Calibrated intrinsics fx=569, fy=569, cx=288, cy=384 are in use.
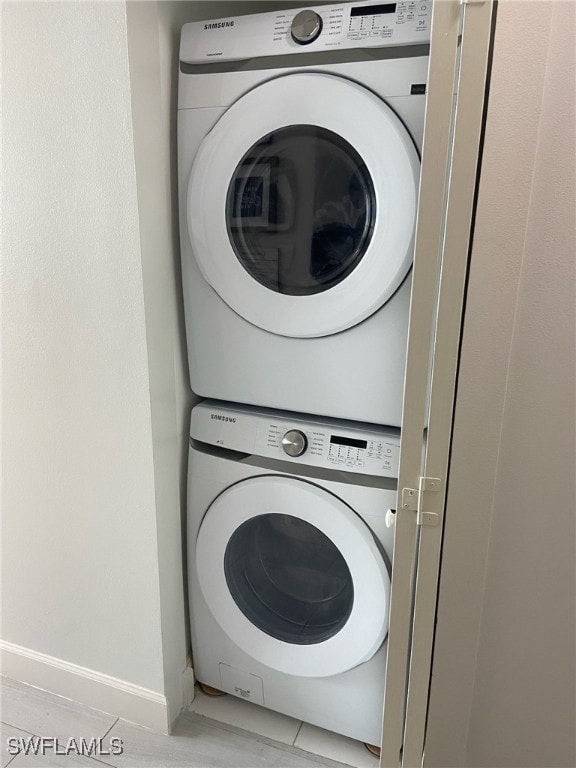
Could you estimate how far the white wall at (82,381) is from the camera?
1184 millimetres

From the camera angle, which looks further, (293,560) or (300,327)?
(293,560)

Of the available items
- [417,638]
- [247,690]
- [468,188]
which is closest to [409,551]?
[417,638]

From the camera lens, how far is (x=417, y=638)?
1044 millimetres

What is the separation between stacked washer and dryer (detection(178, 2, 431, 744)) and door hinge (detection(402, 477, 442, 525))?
0.80 feet

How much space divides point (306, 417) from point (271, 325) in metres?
0.25

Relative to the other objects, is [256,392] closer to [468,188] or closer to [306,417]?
[306,417]

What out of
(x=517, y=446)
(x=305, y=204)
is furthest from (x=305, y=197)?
(x=517, y=446)

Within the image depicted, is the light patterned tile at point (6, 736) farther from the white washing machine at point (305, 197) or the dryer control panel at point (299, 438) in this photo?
the white washing machine at point (305, 197)

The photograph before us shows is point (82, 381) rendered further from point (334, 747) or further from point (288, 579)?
point (334, 747)

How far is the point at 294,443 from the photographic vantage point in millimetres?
1312

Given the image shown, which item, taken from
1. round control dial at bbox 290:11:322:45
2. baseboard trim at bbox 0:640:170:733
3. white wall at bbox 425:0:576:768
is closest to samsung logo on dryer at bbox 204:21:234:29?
round control dial at bbox 290:11:322:45

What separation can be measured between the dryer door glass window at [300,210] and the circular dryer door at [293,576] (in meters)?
0.49

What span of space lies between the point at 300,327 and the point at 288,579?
0.66 m

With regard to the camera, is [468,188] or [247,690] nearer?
[468,188]
